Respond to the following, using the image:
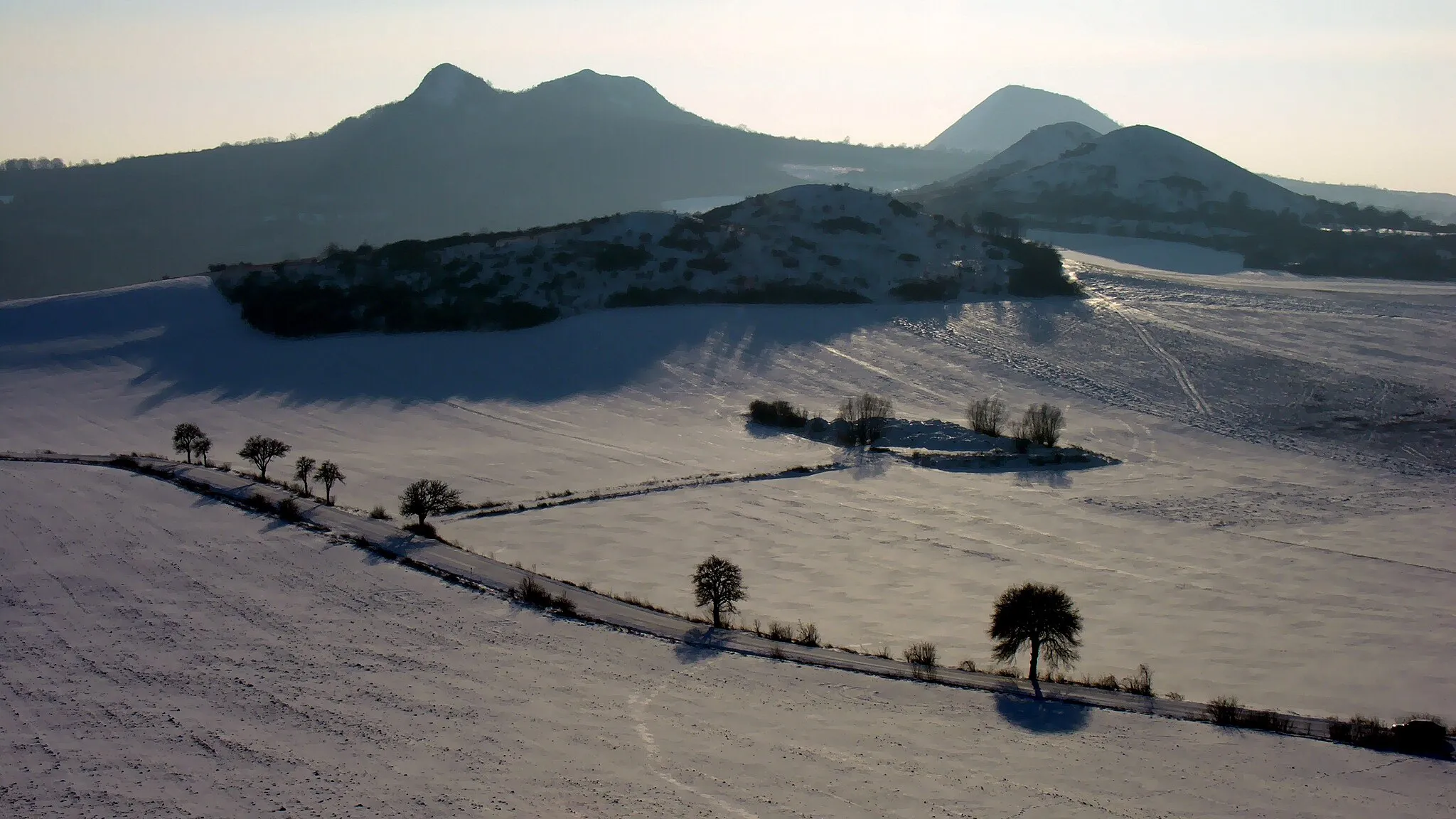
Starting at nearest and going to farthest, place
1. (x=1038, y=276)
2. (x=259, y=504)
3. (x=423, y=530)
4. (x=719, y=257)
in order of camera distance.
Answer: (x=423, y=530)
(x=259, y=504)
(x=719, y=257)
(x=1038, y=276)

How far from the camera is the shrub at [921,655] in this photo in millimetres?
30672

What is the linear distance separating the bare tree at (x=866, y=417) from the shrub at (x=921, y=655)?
29521mm

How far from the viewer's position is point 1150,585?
131 ft

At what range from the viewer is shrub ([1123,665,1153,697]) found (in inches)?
1152

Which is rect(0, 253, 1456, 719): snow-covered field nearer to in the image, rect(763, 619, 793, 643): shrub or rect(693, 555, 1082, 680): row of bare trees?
rect(693, 555, 1082, 680): row of bare trees

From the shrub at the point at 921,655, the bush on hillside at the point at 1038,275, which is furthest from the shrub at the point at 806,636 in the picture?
the bush on hillside at the point at 1038,275

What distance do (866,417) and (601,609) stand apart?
3152cm

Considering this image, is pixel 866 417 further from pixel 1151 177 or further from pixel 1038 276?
pixel 1151 177

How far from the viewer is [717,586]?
34.1m

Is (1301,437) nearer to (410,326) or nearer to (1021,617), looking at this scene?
(1021,617)

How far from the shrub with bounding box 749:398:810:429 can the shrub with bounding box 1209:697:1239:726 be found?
1484 inches

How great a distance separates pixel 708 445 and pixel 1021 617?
31007 mm

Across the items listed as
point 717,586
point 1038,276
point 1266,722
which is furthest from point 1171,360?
point 1266,722

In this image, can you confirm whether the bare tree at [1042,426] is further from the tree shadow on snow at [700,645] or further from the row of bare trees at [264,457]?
the row of bare trees at [264,457]
